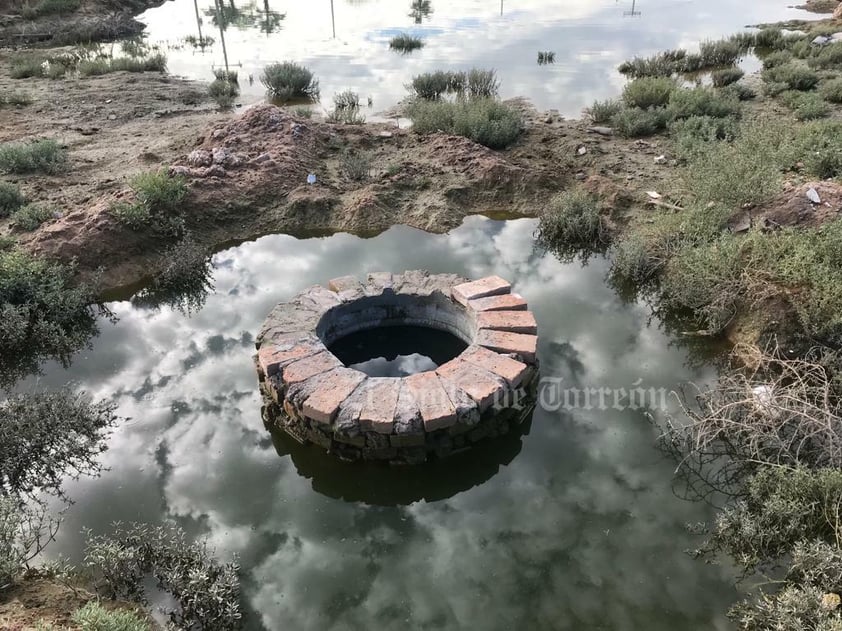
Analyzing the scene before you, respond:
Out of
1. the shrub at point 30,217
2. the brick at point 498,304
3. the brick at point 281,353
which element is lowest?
the brick at point 281,353

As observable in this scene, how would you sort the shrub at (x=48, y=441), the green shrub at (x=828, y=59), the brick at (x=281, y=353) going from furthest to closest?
the green shrub at (x=828, y=59) → the brick at (x=281, y=353) → the shrub at (x=48, y=441)

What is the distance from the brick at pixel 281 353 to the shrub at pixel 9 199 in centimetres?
465

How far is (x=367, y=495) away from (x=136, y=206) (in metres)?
4.65

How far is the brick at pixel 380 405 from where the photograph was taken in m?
4.03

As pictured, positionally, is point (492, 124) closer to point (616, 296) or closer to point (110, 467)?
point (616, 296)

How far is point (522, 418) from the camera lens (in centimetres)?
462

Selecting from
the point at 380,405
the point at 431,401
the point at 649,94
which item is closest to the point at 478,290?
the point at 431,401

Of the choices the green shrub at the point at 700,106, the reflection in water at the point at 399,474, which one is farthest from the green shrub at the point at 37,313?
the green shrub at the point at 700,106

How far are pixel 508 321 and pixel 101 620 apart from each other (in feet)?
11.2

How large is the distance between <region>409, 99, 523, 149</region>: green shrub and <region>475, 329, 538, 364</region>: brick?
4.94 metres

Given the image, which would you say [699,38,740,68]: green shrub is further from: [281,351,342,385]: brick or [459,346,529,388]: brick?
[281,351,342,385]: brick

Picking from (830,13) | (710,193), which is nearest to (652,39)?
(830,13)

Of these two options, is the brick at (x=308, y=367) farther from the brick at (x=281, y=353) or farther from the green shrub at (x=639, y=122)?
the green shrub at (x=639, y=122)

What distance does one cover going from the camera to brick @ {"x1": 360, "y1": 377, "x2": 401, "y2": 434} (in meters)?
4.03
